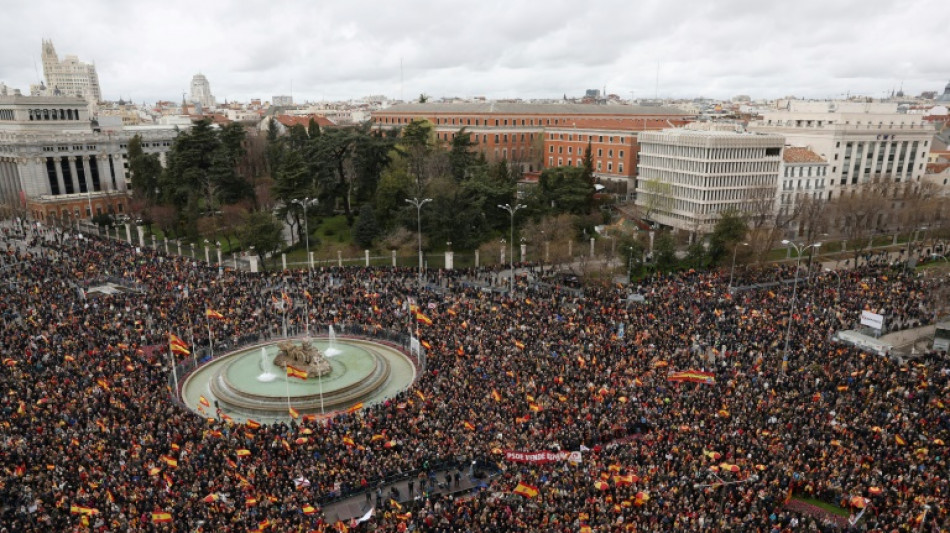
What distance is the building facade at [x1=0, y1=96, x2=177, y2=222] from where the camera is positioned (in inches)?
3046

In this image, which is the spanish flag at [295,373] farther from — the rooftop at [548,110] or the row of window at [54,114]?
the row of window at [54,114]

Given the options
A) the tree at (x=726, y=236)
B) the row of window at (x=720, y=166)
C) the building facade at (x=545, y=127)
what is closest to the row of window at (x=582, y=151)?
the building facade at (x=545, y=127)

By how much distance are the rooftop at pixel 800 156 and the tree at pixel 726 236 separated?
944 inches

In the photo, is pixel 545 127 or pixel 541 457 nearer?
pixel 541 457

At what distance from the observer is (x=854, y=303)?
38344mm

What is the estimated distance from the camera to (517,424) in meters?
26.1

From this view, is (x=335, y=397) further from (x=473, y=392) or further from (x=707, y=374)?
(x=707, y=374)

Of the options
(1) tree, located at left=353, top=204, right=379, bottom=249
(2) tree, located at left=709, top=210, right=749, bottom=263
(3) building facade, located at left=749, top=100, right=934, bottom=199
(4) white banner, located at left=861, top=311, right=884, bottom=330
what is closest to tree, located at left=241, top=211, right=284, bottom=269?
(1) tree, located at left=353, top=204, right=379, bottom=249

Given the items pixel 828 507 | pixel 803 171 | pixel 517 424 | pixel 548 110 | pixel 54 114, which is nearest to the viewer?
pixel 828 507

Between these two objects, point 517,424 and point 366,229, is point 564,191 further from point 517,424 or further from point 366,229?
point 517,424

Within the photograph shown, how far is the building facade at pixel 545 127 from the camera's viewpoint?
278 ft

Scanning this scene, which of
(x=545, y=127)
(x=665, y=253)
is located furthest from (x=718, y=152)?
(x=545, y=127)

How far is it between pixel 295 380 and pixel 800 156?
61.5 m

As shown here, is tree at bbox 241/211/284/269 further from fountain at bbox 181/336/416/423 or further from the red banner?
the red banner
